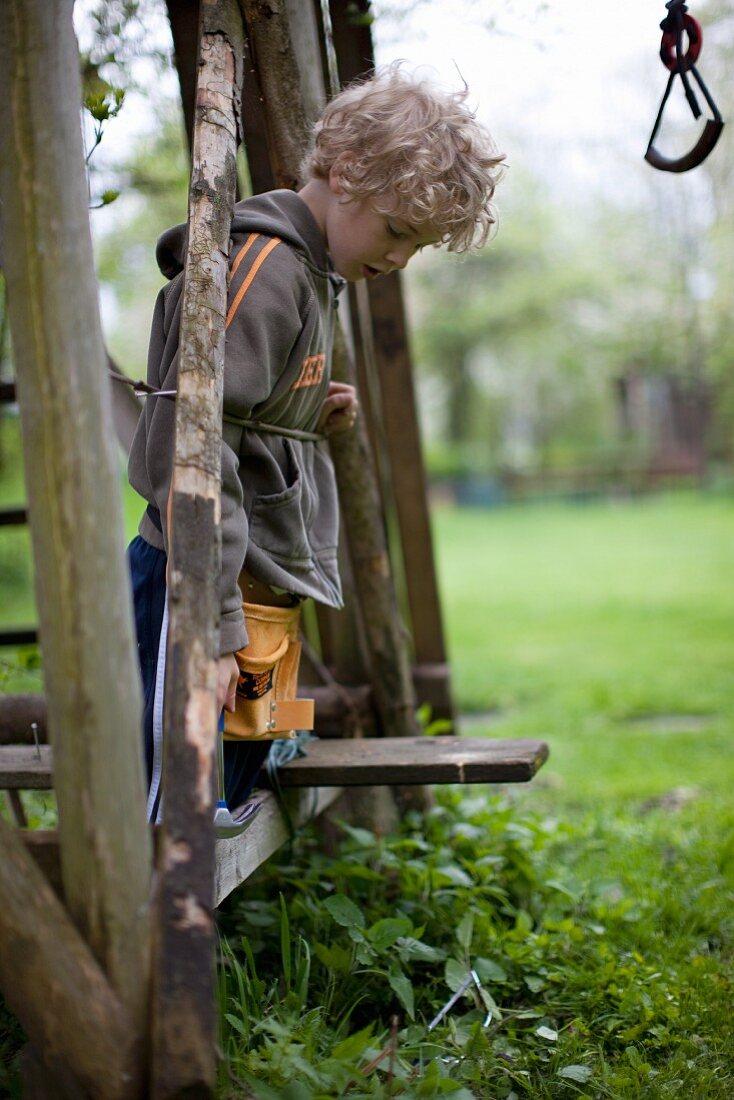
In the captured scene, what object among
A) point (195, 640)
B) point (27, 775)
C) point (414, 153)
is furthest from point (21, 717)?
point (414, 153)

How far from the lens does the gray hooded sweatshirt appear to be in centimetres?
196

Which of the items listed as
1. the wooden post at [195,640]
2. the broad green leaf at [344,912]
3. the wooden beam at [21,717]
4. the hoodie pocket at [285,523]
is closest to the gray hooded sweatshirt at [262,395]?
the hoodie pocket at [285,523]

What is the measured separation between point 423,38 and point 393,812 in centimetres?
239

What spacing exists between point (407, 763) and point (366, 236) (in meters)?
1.17

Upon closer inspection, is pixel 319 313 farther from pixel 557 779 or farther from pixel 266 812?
pixel 557 779

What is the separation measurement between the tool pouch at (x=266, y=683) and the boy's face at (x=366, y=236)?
2.47 ft

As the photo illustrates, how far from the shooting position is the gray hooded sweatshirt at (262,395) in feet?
6.42

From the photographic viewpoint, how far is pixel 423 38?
11.0 ft

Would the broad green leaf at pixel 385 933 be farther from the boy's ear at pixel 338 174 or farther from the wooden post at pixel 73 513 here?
the boy's ear at pixel 338 174

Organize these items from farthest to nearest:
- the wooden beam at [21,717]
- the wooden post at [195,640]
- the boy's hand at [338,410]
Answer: the wooden beam at [21,717], the boy's hand at [338,410], the wooden post at [195,640]

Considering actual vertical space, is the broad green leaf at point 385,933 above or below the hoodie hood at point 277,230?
below

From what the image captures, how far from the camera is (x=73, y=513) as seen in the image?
4.77ft

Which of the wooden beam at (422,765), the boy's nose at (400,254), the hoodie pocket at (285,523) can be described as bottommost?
the wooden beam at (422,765)

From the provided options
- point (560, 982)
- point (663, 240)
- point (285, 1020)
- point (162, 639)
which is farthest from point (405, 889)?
point (663, 240)
